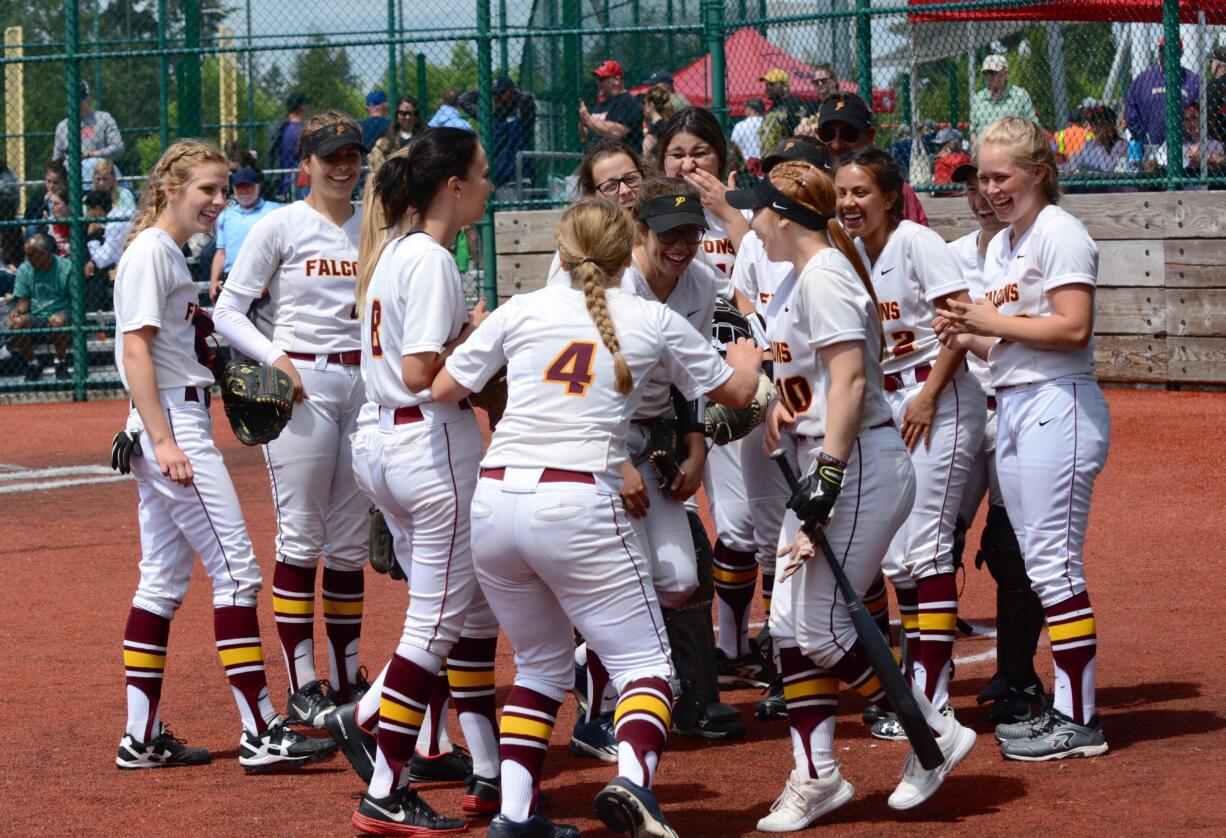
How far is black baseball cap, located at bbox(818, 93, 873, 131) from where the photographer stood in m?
6.21

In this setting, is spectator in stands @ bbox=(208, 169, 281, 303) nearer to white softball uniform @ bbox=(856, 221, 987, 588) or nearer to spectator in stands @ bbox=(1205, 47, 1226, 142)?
spectator in stands @ bbox=(1205, 47, 1226, 142)

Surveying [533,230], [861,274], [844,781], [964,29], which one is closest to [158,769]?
[844,781]

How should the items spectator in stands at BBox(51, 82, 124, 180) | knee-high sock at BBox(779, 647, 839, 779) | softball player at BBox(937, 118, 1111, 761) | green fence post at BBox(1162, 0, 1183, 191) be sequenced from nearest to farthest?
knee-high sock at BBox(779, 647, 839, 779) → softball player at BBox(937, 118, 1111, 761) → green fence post at BBox(1162, 0, 1183, 191) → spectator in stands at BBox(51, 82, 124, 180)

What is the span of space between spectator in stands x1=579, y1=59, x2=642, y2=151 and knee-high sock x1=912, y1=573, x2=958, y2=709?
28.9 feet

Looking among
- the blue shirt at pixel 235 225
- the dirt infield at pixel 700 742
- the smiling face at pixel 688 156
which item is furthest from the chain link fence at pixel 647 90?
the smiling face at pixel 688 156

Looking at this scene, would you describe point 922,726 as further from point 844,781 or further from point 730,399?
point 730,399

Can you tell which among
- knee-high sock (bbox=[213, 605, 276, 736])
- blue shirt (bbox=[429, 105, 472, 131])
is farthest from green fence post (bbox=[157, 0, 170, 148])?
knee-high sock (bbox=[213, 605, 276, 736])

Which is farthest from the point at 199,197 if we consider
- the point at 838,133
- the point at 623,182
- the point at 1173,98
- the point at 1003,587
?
the point at 1173,98

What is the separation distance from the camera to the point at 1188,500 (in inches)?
359

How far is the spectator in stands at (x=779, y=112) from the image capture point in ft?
41.5

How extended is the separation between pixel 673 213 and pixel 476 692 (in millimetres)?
1504

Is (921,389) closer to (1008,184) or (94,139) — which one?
(1008,184)

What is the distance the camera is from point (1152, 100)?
484 inches

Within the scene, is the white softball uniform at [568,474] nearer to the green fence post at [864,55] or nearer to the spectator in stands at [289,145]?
the green fence post at [864,55]
